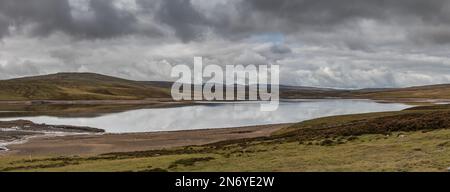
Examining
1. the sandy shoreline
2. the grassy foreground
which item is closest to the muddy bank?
the sandy shoreline

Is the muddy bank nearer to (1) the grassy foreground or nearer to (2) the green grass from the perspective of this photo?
(1) the grassy foreground

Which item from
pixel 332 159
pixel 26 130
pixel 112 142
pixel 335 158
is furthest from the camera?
pixel 26 130

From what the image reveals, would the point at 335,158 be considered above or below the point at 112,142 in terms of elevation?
above

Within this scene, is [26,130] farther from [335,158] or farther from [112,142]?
[335,158]

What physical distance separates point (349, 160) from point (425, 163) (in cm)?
535

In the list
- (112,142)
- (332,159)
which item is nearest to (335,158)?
(332,159)

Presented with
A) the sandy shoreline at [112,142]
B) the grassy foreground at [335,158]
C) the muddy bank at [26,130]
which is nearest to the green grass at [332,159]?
the grassy foreground at [335,158]

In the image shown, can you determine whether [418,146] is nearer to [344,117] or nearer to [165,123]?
[344,117]

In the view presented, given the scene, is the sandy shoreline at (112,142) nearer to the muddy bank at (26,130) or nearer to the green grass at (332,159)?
the muddy bank at (26,130)

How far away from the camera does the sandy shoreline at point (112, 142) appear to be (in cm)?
5752

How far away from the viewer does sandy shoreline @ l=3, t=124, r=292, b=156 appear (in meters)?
57.5

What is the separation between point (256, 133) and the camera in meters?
75.2

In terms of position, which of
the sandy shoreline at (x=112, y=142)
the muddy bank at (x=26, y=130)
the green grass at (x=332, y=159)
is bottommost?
the sandy shoreline at (x=112, y=142)

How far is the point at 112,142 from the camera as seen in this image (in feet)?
217
